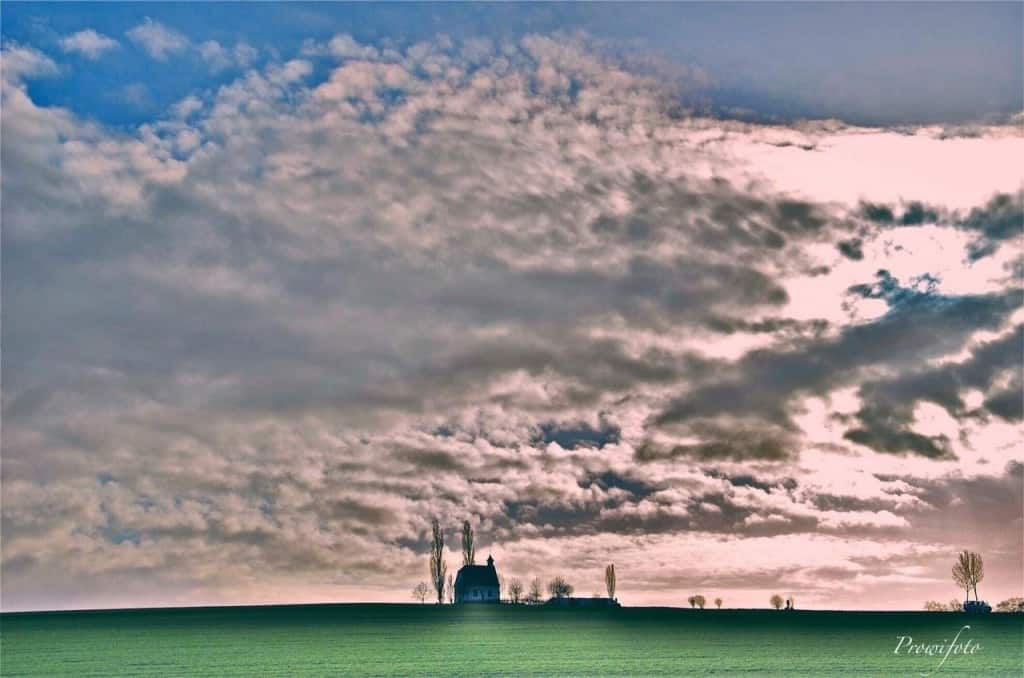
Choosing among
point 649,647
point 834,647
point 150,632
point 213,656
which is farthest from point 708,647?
point 150,632

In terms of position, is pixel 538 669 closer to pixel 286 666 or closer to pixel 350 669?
pixel 350 669

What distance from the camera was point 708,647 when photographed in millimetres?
120312

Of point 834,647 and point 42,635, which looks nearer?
point 834,647

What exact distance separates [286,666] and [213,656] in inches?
819

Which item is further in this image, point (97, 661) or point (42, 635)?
point (42, 635)

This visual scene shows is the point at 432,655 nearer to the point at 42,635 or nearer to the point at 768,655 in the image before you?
the point at 768,655

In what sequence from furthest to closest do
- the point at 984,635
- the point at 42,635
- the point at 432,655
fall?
1. the point at 42,635
2. the point at 984,635
3. the point at 432,655

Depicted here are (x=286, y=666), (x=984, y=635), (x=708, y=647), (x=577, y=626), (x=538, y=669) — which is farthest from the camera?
(x=577, y=626)

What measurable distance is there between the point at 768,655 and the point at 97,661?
243 feet

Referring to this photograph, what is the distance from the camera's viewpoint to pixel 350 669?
9400 centimetres

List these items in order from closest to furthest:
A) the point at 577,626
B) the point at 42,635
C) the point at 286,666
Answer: the point at 286,666
the point at 577,626
the point at 42,635

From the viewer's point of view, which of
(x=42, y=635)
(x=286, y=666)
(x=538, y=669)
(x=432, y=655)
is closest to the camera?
(x=538, y=669)

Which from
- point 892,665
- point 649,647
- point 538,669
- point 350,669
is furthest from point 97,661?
point 892,665

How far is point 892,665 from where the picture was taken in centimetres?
9375
